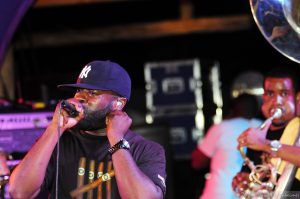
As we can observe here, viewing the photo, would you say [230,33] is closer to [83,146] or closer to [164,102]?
[164,102]

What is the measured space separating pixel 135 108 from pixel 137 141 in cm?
684

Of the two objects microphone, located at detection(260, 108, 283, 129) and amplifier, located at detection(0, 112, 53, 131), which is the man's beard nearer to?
amplifier, located at detection(0, 112, 53, 131)

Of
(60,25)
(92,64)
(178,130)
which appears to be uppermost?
(60,25)

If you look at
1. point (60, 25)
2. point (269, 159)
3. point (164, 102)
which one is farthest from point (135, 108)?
point (269, 159)

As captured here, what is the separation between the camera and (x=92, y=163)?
3787mm

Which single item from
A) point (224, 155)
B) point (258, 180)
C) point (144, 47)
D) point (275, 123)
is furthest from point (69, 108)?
point (144, 47)

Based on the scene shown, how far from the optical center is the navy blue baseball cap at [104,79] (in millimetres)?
3812

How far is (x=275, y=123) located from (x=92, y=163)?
4.94 ft

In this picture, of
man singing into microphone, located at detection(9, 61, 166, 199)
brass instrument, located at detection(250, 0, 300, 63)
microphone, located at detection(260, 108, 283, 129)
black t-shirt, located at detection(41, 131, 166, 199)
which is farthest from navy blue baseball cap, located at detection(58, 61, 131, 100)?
microphone, located at detection(260, 108, 283, 129)

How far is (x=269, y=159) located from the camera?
457 centimetres

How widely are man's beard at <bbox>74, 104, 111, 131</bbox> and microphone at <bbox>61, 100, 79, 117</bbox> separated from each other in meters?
0.09

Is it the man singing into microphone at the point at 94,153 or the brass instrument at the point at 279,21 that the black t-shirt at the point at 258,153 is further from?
the man singing into microphone at the point at 94,153

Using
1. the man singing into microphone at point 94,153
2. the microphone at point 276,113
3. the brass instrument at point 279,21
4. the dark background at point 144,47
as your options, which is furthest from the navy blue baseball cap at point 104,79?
the dark background at point 144,47

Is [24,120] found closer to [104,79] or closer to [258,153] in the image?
[104,79]
